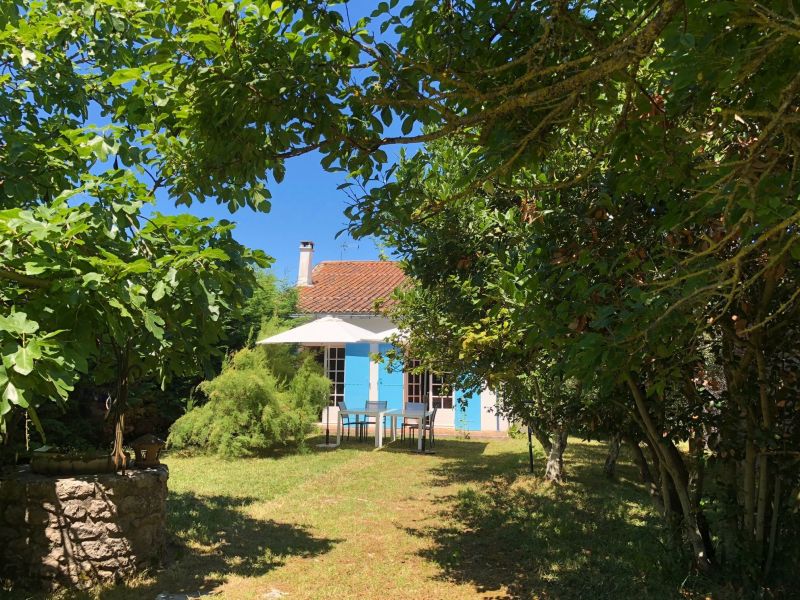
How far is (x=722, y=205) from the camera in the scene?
250 cm

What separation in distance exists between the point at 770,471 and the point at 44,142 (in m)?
5.56

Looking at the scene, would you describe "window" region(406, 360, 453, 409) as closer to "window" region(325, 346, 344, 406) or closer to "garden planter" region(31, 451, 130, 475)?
"window" region(325, 346, 344, 406)

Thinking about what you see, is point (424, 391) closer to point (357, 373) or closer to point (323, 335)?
point (357, 373)

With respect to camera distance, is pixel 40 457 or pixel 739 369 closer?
pixel 739 369

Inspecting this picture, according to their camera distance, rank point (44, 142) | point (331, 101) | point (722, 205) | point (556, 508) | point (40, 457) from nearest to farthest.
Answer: point (722, 205) < point (331, 101) < point (44, 142) < point (40, 457) < point (556, 508)

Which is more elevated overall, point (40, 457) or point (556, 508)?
point (40, 457)

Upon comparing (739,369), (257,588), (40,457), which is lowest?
(257,588)

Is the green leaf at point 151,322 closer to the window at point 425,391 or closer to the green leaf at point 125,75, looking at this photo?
the green leaf at point 125,75

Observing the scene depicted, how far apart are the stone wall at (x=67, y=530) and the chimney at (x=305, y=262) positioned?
16.1m

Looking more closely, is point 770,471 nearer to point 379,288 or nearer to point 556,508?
point 556,508

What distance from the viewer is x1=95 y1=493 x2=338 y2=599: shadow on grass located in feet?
15.0

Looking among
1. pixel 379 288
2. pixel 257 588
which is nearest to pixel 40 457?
pixel 257 588

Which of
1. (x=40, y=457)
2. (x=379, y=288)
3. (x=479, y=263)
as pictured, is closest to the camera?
(x=40, y=457)

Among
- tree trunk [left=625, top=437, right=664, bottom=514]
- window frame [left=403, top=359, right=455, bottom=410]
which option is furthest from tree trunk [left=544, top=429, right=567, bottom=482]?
window frame [left=403, top=359, right=455, bottom=410]
